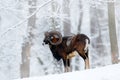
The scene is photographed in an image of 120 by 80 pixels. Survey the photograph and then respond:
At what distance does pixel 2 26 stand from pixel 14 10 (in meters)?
1.95

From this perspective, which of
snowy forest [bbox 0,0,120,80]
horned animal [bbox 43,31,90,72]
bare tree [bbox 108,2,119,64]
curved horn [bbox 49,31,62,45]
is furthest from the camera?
snowy forest [bbox 0,0,120,80]

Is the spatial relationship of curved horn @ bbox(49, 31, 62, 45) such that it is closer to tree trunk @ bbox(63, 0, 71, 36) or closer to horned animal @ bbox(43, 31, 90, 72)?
horned animal @ bbox(43, 31, 90, 72)

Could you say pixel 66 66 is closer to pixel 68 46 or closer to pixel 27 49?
pixel 68 46

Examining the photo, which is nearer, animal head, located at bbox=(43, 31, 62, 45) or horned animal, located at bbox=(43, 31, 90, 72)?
horned animal, located at bbox=(43, 31, 90, 72)

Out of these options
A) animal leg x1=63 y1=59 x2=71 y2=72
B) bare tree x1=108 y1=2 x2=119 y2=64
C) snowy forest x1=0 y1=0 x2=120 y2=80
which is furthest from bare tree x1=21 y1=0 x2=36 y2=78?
animal leg x1=63 y1=59 x2=71 y2=72

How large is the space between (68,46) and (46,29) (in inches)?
308

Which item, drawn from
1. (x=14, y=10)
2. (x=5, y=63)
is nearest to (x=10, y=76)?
(x=5, y=63)

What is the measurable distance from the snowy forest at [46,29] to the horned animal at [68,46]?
365 cm

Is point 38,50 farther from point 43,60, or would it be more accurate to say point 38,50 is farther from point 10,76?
point 10,76

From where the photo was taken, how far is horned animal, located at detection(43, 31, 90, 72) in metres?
10.4

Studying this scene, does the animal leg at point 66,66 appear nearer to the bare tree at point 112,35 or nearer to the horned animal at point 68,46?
the horned animal at point 68,46

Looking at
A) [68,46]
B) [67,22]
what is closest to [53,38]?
[68,46]

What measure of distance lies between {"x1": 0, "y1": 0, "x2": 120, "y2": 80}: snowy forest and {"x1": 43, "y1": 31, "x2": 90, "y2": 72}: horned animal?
3652mm

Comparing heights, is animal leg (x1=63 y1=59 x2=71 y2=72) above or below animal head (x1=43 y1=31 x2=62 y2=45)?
below
